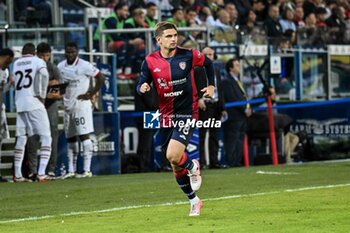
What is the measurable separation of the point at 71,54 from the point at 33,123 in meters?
1.48

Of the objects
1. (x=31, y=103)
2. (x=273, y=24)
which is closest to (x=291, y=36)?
(x=273, y=24)

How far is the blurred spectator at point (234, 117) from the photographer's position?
22859 mm

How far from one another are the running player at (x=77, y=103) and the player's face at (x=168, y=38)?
24.4ft

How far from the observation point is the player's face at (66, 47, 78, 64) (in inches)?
794

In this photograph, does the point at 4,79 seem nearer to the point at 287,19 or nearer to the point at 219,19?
the point at 219,19

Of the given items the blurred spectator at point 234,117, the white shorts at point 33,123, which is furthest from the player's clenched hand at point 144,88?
the blurred spectator at point 234,117

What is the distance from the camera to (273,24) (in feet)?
91.8

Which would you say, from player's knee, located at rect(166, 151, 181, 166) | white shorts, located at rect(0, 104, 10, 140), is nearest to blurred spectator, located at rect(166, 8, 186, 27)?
white shorts, located at rect(0, 104, 10, 140)

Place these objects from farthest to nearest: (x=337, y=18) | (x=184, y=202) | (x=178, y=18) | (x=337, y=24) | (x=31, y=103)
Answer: (x=337, y=18), (x=337, y=24), (x=178, y=18), (x=31, y=103), (x=184, y=202)

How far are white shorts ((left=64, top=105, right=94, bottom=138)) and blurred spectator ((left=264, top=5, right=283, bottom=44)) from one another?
7.52 m

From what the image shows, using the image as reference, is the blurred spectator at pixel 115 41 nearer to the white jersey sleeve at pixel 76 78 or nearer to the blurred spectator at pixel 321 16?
the white jersey sleeve at pixel 76 78

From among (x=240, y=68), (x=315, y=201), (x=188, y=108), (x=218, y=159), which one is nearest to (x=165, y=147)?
(x=188, y=108)

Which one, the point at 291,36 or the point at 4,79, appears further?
the point at 291,36

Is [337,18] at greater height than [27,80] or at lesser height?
greater
